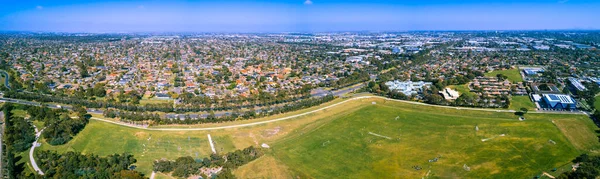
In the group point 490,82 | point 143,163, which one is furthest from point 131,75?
point 490,82

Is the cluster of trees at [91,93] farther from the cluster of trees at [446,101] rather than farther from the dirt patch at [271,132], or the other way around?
the cluster of trees at [446,101]

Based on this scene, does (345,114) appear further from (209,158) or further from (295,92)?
(209,158)

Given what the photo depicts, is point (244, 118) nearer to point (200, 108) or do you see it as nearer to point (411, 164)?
point (200, 108)

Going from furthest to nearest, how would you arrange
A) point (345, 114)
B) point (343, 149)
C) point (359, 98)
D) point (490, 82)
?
1. point (490, 82)
2. point (359, 98)
3. point (345, 114)
4. point (343, 149)

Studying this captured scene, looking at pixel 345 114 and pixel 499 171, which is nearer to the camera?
pixel 499 171

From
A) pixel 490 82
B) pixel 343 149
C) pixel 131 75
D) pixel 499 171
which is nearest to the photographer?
pixel 499 171

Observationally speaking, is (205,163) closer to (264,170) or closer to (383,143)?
(264,170)

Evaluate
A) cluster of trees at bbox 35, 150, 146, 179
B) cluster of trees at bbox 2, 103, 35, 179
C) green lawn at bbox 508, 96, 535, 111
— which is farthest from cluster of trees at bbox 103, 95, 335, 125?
green lawn at bbox 508, 96, 535, 111

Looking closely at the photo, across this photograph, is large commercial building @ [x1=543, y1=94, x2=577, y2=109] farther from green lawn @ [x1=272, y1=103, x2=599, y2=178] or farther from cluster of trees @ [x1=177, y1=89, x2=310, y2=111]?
cluster of trees @ [x1=177, y1=89, x2=310, y2=111]
